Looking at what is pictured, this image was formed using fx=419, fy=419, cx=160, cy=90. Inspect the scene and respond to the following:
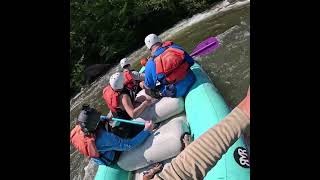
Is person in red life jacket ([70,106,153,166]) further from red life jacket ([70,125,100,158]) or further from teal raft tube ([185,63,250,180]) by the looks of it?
teal raft tube ([185,63,250,180])

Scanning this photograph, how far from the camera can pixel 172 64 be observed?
12.6 ft

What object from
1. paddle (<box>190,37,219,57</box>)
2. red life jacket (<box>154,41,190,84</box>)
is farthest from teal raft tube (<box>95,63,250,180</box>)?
paddle (<box>190,37,219,57</box>)

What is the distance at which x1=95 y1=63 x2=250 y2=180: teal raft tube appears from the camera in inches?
Result: 114

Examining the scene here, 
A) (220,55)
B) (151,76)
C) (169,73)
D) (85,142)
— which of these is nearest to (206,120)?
(169,73)

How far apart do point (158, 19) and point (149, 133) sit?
15.8ft

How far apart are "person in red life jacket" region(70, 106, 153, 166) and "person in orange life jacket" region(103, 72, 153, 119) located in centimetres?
22

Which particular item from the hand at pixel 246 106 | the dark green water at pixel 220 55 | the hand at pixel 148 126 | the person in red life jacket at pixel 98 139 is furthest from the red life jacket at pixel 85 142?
the hand at pixel 246 106

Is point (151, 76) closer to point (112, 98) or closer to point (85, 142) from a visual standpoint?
point (112, 98)
